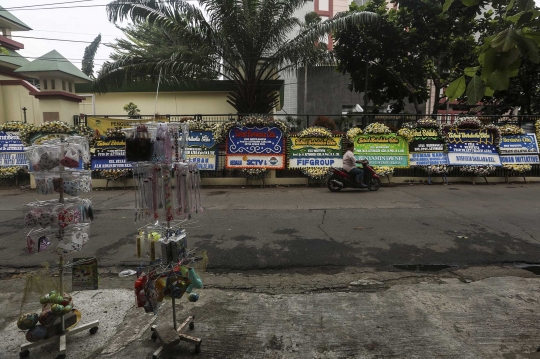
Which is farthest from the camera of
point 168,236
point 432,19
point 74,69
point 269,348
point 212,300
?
point 432,19

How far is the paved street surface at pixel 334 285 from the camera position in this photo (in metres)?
3.22

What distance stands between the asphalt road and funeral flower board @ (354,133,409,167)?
183 cm

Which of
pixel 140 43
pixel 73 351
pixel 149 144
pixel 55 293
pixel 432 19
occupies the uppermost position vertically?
pixel 140 43

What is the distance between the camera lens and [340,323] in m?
3.56

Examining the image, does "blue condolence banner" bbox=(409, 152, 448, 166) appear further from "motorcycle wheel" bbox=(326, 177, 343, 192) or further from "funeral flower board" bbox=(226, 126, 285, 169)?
"funeral flower board" bbox=(226, 126, 285, 169)

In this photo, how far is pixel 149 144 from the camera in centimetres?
318

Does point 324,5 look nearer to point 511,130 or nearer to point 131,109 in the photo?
point 131,109

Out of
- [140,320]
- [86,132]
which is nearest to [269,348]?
[140,320]

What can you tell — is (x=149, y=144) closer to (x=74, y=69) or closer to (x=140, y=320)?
(x=140, y=320)

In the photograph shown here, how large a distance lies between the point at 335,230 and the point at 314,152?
551 centimetres

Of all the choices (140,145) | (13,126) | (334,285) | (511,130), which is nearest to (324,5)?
(511,130)

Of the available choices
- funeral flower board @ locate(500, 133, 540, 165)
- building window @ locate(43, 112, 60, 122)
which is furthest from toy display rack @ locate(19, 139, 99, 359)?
funeral flower board @ locate(500, 133, 540, 165)

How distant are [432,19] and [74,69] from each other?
14.4 m

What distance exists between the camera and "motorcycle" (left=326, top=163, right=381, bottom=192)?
10773 mm
